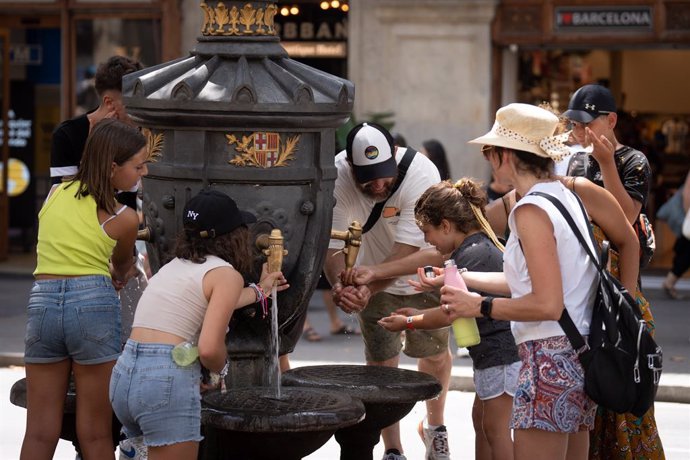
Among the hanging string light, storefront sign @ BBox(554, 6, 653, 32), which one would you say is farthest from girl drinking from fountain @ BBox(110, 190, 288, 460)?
the hanging string light

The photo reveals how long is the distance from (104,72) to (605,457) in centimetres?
303

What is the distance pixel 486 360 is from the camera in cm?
614

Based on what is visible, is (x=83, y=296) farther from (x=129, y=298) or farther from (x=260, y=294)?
(x=129, y=298)

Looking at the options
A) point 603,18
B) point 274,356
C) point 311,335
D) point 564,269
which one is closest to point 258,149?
→ point 274,356

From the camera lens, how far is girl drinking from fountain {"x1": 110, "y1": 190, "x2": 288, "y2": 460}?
4.91 m

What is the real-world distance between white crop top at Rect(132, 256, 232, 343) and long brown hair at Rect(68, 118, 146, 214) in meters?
0.73

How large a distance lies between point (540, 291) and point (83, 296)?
1963 millimetres

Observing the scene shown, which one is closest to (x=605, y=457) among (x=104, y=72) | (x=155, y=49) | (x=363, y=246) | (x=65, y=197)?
(x=363, y=246)

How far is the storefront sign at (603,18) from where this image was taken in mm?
14398

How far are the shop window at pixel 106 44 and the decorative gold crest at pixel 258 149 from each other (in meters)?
10.1

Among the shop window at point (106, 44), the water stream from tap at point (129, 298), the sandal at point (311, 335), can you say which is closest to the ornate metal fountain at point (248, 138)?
the water stream from tap at point (129, 298)

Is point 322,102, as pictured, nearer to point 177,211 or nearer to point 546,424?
point 177,211

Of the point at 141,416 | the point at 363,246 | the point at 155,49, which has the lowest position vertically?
Answer: the point at 141,416

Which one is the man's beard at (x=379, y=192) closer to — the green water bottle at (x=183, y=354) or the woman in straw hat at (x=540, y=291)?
the woman in straw hat at (x=540, y=291)
